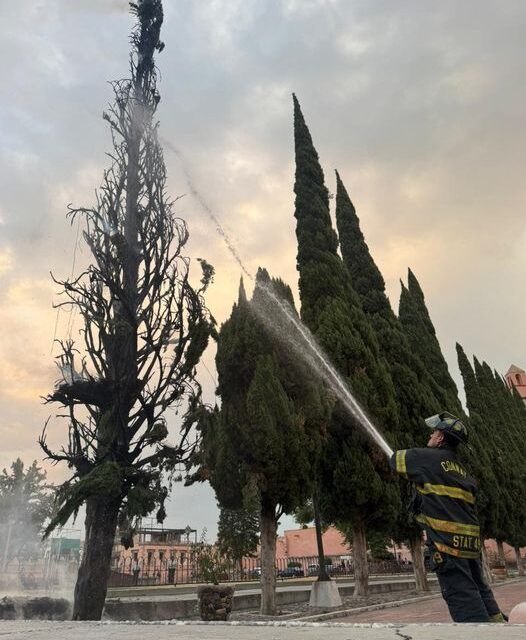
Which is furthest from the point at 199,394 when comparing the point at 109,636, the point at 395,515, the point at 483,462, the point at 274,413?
the point at 483,462

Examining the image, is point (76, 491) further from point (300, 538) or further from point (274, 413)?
point (300, 538)

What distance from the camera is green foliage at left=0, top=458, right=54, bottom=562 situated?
46844mm

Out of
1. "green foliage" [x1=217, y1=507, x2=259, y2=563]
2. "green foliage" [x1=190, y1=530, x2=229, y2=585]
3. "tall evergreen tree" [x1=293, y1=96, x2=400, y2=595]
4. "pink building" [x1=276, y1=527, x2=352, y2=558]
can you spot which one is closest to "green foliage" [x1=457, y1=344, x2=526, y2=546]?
"tall evergreen tree" [x1=293, y1=96, x2=400, y2=595]

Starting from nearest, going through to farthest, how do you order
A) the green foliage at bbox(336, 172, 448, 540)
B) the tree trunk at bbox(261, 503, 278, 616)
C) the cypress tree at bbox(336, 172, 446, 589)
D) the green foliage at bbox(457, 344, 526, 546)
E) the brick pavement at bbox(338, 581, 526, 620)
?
the brick pavement at bbox(338, 581, 526, 620) < the tree trunk at bbox(261, 503, 278, 616) < the cypress tree at bbox(336, 172, 446, 589) < the green foliage at bbox(336, 172, 448, 540) < the green foliage at bbox(457, 344, 526, 546)

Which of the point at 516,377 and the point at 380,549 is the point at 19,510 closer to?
the point at 380,549

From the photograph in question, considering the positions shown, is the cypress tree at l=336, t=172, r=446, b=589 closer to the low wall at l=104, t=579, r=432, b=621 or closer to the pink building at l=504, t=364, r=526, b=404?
the low wall at l=104, t=579, r=432, b=621

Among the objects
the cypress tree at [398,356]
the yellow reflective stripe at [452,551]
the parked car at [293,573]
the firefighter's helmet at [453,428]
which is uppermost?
the cypress tree at [398,356]

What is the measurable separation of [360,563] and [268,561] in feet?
16.5

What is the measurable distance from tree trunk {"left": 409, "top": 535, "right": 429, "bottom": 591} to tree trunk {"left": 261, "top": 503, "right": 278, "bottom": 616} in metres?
8.35

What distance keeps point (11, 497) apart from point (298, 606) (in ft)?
142

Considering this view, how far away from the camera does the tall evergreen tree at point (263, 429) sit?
11.5 meters

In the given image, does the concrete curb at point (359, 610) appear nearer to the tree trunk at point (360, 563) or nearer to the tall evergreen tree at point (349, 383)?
the tree trunk at point (360, 563)

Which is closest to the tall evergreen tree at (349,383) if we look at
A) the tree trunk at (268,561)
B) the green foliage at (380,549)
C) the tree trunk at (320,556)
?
the tree trunk at (320,556)

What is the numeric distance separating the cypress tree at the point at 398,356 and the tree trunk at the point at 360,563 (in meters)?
2.44
